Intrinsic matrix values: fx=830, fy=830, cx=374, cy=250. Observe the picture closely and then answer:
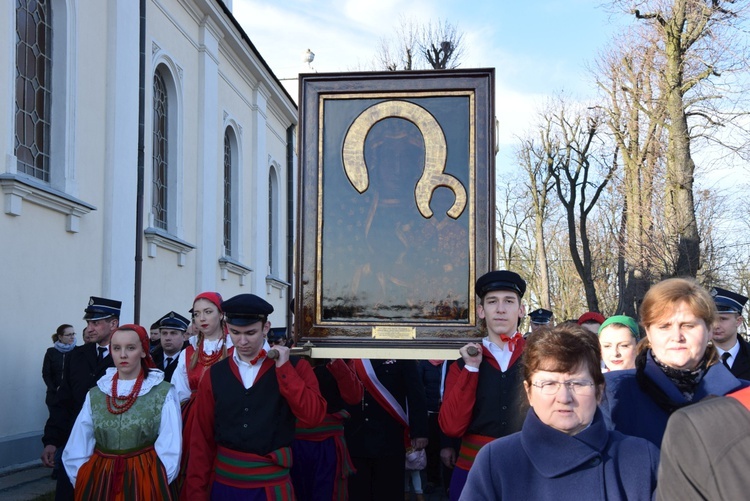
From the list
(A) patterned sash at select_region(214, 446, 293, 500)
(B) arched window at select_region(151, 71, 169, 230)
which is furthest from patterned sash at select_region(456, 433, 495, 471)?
(B) arched window at select_region(151, 71, 169, 230)

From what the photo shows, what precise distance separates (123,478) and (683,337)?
10.9 ft

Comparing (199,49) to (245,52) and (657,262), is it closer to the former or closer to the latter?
(245,52)

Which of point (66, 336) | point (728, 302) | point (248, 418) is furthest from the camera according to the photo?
point (66, 336)

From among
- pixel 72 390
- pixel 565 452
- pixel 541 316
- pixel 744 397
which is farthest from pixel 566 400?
pixel 541 316

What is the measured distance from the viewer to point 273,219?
2372 centimetres

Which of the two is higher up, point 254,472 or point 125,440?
point 125,440

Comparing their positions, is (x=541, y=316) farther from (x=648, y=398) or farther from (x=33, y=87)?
(x=648, y=398)

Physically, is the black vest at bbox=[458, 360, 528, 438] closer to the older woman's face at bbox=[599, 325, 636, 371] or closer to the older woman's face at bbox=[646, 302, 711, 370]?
the older woman's face at bbox=[599, 325, 636, 371]

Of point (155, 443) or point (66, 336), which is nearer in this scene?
point (155, 443)

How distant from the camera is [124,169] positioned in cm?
1244

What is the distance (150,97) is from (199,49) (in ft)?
11.7

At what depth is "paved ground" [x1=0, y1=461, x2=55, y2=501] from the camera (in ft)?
25.3

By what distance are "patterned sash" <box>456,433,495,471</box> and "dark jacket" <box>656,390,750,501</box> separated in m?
2.83

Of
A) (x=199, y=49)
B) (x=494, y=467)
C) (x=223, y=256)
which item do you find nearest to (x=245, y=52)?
(x=199, y=49)
